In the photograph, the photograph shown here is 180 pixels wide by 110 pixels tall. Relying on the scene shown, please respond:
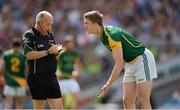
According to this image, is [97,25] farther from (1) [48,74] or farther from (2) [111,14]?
(2) [111,14]

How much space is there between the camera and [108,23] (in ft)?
63.6

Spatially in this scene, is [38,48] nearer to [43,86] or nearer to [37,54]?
[37,54]

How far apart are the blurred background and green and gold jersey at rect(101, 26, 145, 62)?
7.39 meters

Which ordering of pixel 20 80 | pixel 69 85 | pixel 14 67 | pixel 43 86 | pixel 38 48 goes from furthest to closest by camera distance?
pixel 69 85 < pixel 20 80 < pixel 14 67 < pixel 43 86 < pixel 38 48

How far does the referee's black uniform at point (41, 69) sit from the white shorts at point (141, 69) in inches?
47.3

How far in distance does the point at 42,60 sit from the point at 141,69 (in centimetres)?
158

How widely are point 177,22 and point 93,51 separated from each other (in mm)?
3282

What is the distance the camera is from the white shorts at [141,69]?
9680 mm

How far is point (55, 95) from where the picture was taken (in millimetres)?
9875

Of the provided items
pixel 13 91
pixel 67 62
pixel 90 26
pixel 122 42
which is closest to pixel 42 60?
pixel 90 26

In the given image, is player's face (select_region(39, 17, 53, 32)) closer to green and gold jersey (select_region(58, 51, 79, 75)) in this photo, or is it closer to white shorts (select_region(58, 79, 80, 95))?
green and gold jersey (select_region(58, 51, 79, 75))

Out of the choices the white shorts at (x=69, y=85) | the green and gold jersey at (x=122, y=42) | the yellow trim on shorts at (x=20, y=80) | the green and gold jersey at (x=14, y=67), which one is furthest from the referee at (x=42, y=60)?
the white shorts at (x=69, y=85)

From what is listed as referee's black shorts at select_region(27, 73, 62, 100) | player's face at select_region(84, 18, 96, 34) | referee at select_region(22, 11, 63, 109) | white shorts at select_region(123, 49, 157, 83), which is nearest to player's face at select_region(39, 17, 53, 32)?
referee at select_region(22, 11, 63, 109)

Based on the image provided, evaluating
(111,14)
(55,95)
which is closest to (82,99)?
(111,14)
